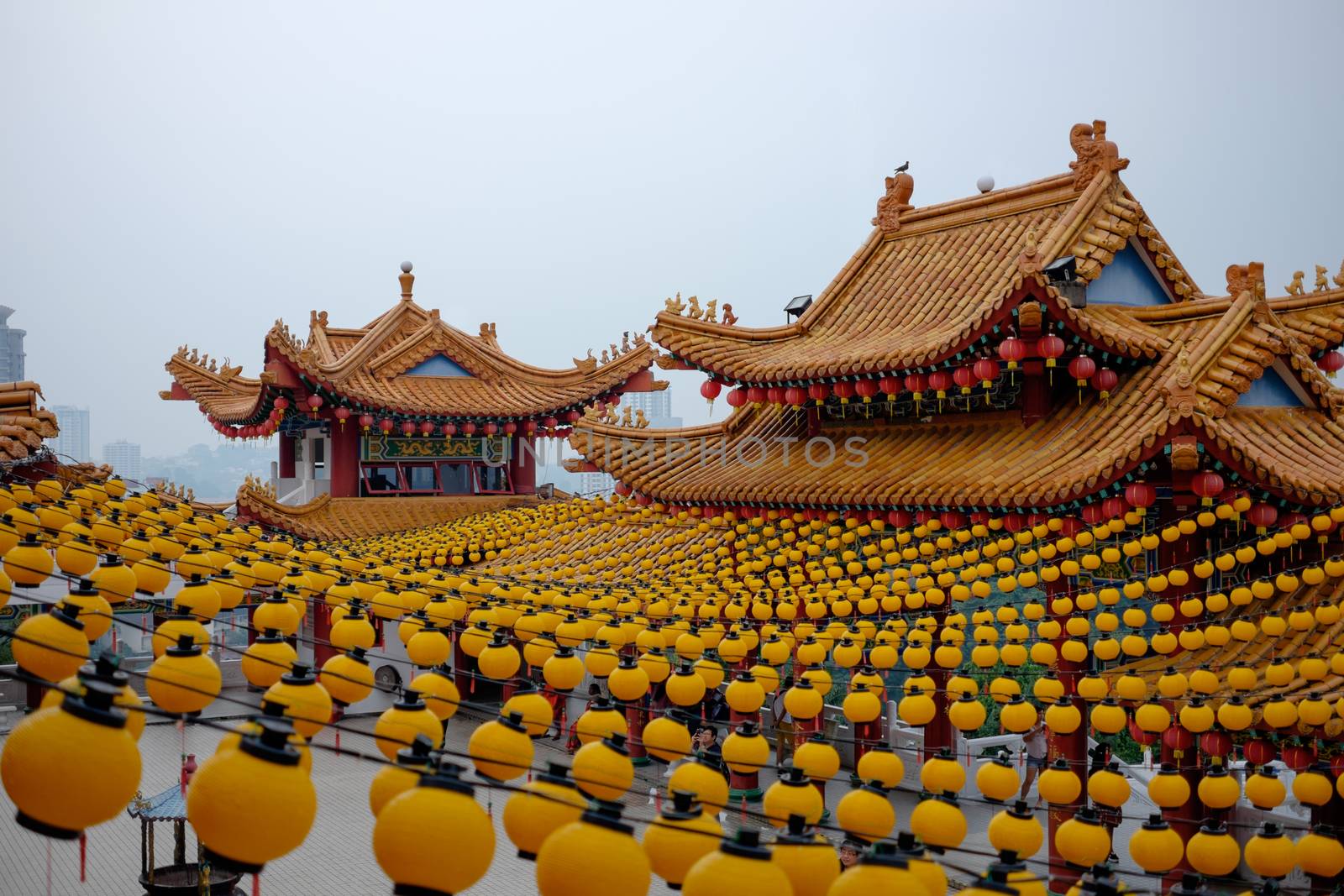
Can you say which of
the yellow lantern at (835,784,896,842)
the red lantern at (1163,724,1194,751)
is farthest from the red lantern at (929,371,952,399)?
the yellow lantern at (835,784,896,842)

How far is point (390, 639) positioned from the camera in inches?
842

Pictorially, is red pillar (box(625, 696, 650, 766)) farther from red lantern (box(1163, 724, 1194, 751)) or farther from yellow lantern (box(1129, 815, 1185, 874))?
yellow lantern (box(1129, 815, 1185, 874))

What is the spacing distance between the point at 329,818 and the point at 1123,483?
11.9 m

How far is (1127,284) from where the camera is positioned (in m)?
13.5

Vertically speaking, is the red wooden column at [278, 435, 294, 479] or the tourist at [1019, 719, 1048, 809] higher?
the red wooden column at [278, 435, 294, 479]

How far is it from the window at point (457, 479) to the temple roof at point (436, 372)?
1773mm

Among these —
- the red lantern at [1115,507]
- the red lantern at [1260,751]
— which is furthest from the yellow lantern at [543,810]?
the red lantern at [1115,507]

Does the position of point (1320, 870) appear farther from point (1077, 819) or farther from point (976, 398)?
point (976, 398)

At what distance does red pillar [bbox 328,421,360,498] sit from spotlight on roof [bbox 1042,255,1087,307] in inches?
631

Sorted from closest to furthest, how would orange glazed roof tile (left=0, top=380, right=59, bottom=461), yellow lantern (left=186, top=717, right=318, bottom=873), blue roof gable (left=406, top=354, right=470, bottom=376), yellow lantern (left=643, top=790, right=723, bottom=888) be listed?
yellow lantern (left=186, top=717, right=318, bottom=873), yellow lantern (left=643, top=790, right=723, bottom=888), orange glazed roof tile (left=0, top=380, right=59, bottom=461), blue roof gable (left=406, top=354, right=470, bottom=376)

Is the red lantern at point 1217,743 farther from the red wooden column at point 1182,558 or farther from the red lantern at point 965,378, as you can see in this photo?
the red lantern at point 965,378

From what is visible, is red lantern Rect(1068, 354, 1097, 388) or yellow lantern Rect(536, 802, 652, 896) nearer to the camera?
yellow lantern Rect(536, 802, 652, 896)

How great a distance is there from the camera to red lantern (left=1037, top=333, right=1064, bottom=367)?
11.4 meters

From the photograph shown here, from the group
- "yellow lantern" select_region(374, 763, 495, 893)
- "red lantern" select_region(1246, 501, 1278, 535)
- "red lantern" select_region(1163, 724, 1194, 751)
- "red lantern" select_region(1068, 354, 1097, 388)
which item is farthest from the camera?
"red lantern" select_region(1068, 354, 1097, 388)
